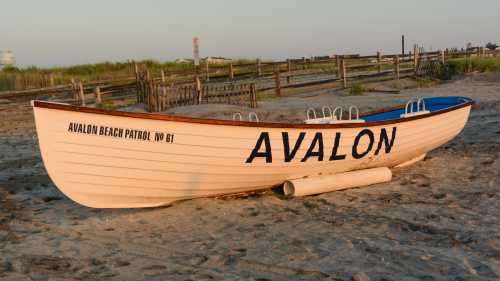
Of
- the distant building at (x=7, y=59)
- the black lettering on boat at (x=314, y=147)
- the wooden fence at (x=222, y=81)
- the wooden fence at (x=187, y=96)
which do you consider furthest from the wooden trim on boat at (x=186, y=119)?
the distant building at (x=7, y=59)

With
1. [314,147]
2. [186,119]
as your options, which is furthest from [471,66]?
[186,119]

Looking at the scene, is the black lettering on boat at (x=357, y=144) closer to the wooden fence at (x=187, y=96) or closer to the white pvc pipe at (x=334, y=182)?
the white pvc pipe at (x=334, y=182)

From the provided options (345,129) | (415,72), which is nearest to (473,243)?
(345,129)

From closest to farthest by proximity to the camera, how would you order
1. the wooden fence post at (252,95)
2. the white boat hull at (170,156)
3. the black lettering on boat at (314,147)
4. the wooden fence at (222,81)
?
the white boat hull at (170,156)
the black lettering on boat at (314,147)
the wooden fence post at (252,95)
the wooden fence at (222,81)

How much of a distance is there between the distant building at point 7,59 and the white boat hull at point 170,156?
132 feet

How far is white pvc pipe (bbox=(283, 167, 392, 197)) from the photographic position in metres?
6.22

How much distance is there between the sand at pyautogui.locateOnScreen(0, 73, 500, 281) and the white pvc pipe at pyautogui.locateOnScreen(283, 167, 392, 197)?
0.13 m

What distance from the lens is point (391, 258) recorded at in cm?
415

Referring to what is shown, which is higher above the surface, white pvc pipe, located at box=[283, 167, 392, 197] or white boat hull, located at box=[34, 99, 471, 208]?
white boat hull, located at box=[34, 99, 471, 208]

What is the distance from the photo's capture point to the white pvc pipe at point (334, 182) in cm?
622

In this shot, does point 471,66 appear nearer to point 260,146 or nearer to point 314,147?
point 314,147

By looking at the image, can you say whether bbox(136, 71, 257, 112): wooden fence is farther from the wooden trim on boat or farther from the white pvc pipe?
the wooden trim on boat

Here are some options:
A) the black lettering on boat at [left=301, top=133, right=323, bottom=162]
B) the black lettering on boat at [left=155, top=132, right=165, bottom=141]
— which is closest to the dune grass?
the black lettering on boat at [left=301, top=133, right=323, bottom=162]

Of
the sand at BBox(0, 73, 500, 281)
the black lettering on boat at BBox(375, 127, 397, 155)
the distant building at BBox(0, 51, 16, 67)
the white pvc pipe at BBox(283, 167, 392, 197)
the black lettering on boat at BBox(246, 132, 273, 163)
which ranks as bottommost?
the sand at BBox(0, 73, 500, 281)
